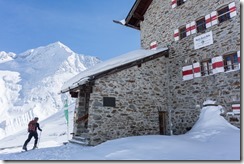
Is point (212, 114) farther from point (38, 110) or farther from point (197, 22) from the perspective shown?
point (38, 110)

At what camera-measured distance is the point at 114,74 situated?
8812 millimetres

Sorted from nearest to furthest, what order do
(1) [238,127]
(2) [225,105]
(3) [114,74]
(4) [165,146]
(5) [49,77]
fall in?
(4) [165,146] < (1) [238,127] < (2) [225,105] < (3) [114,74] < (5) [49,77]

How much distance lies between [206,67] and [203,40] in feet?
4.15

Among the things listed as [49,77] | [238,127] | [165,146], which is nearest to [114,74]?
[165,146]

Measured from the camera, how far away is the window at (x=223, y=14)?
8680 millimetres

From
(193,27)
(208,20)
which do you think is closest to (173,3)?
(193,27)

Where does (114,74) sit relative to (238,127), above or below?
above

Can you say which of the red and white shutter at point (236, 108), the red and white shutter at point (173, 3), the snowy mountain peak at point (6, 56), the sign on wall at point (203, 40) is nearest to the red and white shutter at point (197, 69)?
the sign on wall at point (203, 40)

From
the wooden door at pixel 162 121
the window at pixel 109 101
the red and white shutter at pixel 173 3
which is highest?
the red and white shutter at pixel 173 3

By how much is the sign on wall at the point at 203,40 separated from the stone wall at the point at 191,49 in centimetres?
15

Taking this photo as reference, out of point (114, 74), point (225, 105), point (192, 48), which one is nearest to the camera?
point (225, 105)

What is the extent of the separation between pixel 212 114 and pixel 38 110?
44.8 meters

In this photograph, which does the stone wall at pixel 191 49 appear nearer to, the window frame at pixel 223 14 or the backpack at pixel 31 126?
the window frame at pixel 223 14

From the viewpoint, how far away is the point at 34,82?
186 feet
